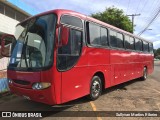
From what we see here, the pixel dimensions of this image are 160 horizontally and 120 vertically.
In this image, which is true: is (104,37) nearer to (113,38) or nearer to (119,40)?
(113,38)

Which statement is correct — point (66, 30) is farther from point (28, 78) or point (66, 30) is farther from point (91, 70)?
point (91, 70)

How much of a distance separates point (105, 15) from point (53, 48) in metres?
22.8

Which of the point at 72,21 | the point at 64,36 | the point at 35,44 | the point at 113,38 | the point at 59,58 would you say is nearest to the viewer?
the point at 64,36

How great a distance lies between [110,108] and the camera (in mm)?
7039

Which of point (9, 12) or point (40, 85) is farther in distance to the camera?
point (9, 12)

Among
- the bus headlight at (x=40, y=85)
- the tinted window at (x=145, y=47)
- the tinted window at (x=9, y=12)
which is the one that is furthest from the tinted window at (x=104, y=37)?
the tinted window at (x=9, y=12)

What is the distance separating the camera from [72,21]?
22.0ft

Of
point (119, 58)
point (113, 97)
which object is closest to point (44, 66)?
point (113, 97)

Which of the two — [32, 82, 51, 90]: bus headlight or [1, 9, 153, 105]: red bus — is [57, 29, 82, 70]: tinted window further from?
[32, 82, 51, 90]: bus headlight

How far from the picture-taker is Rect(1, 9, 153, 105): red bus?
19.0ft

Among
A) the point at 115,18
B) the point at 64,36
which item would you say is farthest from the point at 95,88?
the point at 115,18

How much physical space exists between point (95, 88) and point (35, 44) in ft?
9.60

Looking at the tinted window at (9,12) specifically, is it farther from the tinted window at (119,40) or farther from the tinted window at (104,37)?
the tinted window at (104,37)

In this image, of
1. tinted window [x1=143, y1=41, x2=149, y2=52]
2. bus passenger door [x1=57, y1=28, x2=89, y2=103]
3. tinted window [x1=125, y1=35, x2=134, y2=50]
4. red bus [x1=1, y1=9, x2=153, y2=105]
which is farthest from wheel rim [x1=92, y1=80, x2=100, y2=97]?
tinted window [x1=143, y1=41, x2=149, y2=52]
